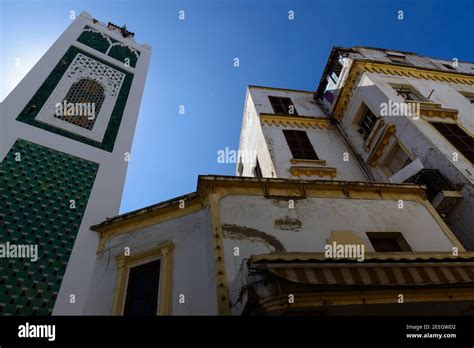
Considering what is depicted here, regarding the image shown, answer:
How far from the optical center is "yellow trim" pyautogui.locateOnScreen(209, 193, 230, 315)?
5477 millimetres

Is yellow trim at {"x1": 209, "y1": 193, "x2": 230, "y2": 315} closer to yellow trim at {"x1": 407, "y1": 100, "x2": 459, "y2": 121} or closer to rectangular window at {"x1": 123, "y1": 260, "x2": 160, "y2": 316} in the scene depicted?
rectangular window at {"x1": 123, "y1": 260, "x2": 160, "y2": 316}

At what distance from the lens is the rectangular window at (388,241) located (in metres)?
7.68

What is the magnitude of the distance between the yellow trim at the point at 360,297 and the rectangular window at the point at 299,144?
8133 mm

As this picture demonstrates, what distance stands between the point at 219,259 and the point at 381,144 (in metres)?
8.66

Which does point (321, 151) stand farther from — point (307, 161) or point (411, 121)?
point (411, 121)

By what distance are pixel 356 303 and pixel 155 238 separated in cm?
445

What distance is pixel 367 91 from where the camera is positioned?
43.8 feet

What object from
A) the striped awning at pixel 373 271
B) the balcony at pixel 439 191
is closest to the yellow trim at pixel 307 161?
Answer: the balcony at pixel 439 191

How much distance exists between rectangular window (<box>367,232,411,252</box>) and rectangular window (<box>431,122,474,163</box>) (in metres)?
4.06

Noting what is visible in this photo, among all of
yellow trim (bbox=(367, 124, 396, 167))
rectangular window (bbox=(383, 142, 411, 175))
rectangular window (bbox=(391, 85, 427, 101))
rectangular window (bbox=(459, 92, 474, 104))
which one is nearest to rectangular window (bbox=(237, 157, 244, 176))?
yellow trim (bbox=(367, 124, 396, 167))

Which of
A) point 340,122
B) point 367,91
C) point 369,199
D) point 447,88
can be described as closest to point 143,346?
point 369,199

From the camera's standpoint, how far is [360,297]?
16.2 feet

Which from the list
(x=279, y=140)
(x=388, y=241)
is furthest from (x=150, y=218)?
(x=279, y=140)

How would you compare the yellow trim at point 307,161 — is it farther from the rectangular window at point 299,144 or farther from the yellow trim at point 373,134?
the yellow trim at point 373,134
